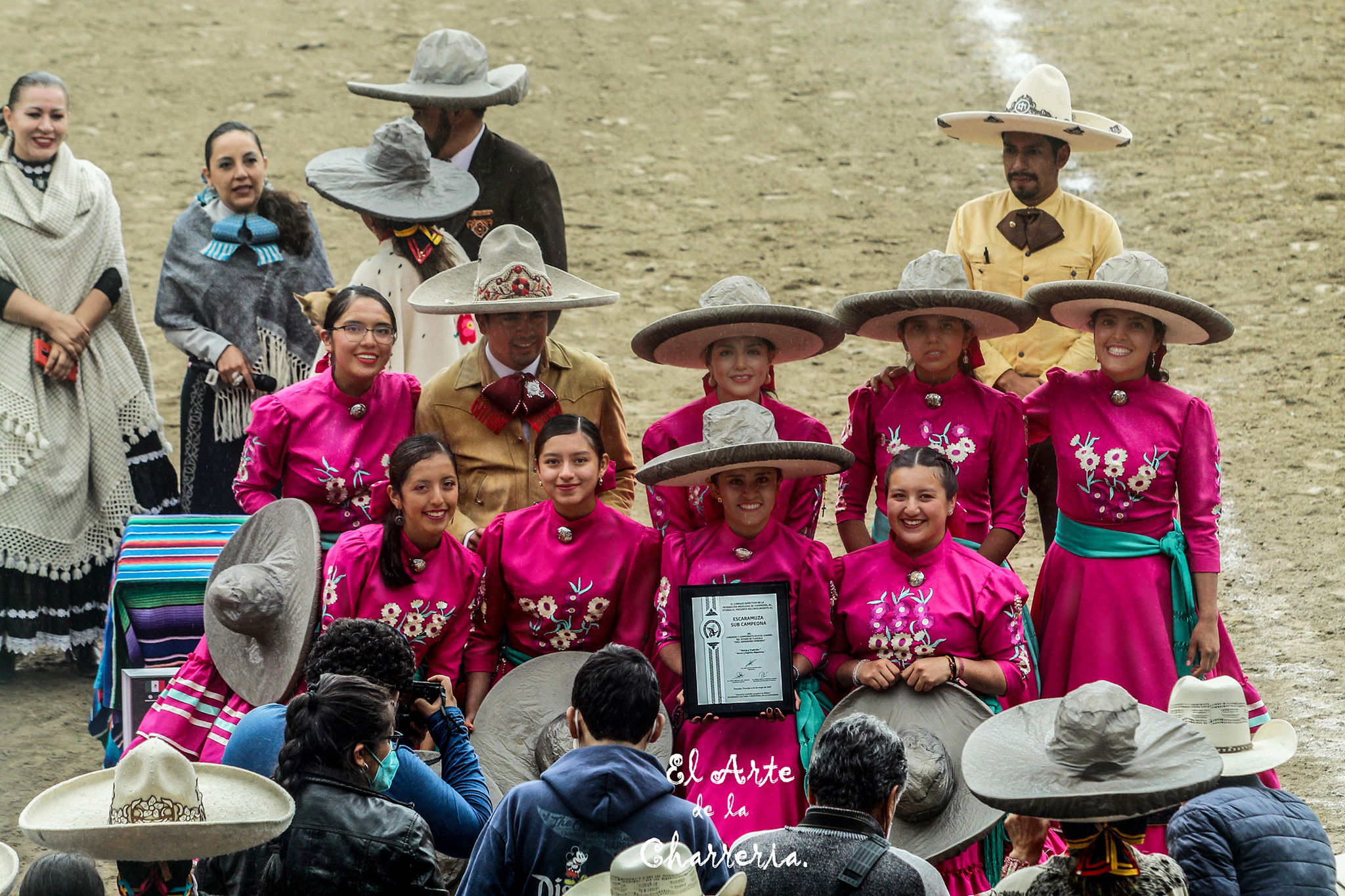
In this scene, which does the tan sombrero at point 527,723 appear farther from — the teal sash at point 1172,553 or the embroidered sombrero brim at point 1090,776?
the teal sash at point 1172,553

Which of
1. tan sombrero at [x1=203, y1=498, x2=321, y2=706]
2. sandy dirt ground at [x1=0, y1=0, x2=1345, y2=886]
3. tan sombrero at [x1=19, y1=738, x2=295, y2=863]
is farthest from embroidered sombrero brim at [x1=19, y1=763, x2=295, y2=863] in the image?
sandy dirt ground at [x1=0, y1=0, x2=1345, y2=886]

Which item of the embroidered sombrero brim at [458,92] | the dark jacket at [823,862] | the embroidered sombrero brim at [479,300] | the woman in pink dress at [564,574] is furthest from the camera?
the embroidered sombrero brim at [458,92]

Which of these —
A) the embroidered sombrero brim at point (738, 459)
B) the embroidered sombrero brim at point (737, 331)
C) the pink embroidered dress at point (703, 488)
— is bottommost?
the pink embroidered dress at point (703, 488)

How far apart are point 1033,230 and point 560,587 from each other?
2575mm

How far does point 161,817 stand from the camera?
11.2 feet

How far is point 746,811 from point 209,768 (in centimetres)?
183

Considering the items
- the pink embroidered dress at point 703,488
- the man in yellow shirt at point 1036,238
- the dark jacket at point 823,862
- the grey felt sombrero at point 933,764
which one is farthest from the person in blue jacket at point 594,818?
the man in yellow shirt at point 1036,238

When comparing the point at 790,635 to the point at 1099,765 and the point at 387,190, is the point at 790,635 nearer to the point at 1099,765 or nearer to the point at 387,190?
the point at 1099,765

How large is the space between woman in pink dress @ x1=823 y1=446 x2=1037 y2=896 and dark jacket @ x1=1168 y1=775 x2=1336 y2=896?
3.59 ft

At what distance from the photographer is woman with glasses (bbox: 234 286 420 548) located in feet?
18.7

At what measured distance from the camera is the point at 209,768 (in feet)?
12.0

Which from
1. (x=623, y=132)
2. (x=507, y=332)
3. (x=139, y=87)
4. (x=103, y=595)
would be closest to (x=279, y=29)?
(x=139, y=87)

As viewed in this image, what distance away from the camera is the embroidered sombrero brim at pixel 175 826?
338 cm

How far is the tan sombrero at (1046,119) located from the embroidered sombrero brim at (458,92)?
6.43 feet
